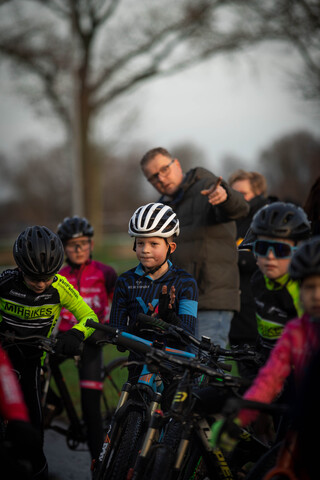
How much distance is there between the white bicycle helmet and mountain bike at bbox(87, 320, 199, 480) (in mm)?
866

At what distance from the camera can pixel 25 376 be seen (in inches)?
167

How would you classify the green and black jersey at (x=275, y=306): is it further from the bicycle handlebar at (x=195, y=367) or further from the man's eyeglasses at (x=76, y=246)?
the man's eyeglasses at (x=76, y=246)

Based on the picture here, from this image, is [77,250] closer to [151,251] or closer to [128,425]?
[151,251]

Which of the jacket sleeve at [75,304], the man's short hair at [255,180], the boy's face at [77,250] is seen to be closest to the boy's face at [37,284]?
the jacket sleeve at [75,304]

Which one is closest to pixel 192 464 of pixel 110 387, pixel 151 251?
pixel 151 251

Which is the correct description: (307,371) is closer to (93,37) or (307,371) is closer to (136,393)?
(136,393)

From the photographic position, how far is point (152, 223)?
4.11 metres

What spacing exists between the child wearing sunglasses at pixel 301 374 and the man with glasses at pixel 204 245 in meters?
2.19

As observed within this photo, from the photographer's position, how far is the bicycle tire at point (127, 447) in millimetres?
3381

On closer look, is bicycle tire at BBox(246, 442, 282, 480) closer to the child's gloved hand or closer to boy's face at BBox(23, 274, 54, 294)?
the child's gloved hand

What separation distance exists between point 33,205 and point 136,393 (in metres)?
44.2

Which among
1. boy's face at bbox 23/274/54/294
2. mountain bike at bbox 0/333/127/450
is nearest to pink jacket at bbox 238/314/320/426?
boy's face at bbox 23/274/54/294

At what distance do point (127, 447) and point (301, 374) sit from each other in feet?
4.13

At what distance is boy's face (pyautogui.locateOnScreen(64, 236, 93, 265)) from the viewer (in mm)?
6008
